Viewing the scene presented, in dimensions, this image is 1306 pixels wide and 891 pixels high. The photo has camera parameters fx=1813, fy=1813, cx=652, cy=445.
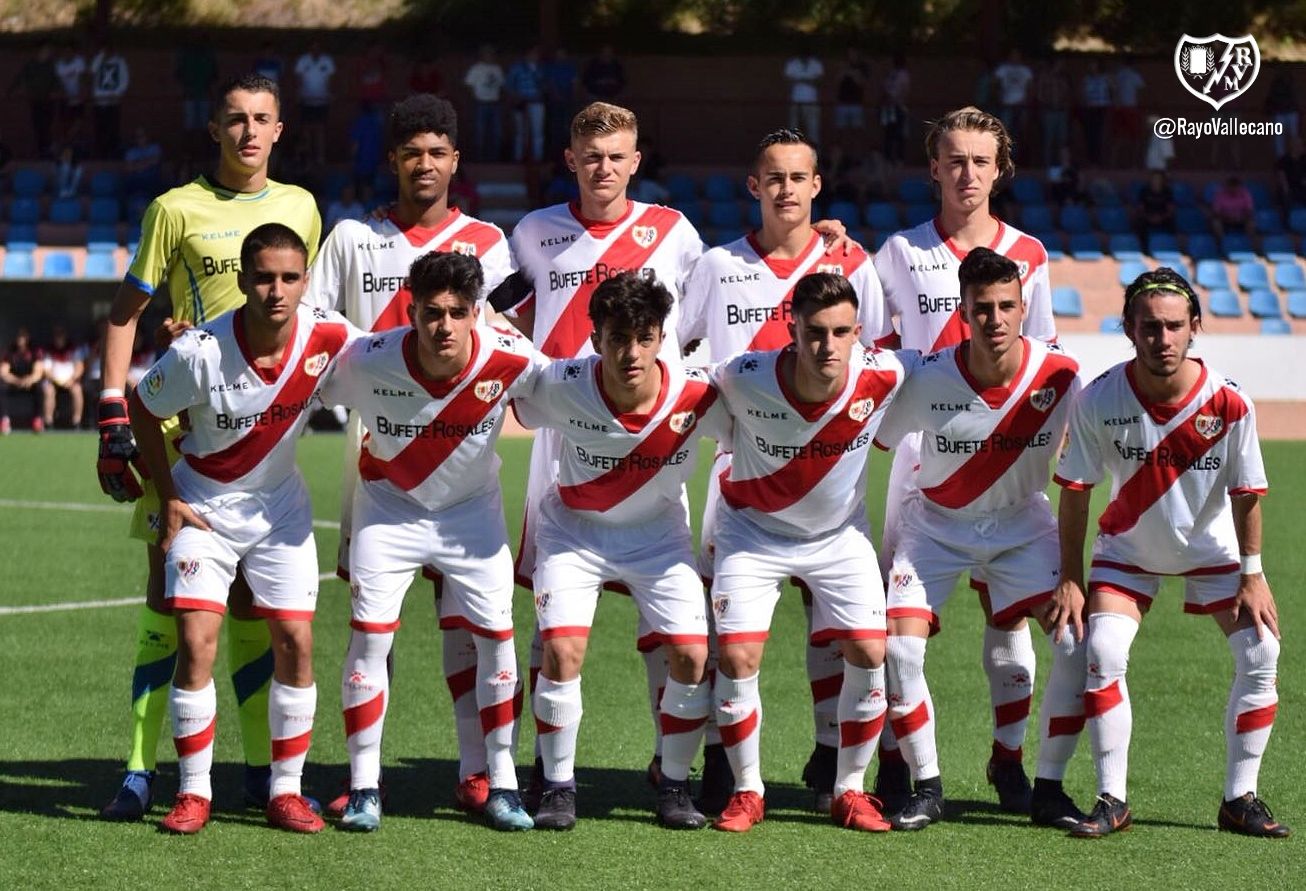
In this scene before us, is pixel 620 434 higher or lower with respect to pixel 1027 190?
lower

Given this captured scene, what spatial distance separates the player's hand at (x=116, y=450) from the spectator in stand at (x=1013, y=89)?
834 inches

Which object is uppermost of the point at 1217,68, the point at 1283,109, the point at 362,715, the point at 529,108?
the point at 1217,68

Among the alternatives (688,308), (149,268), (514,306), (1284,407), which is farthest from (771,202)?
(1284,407)

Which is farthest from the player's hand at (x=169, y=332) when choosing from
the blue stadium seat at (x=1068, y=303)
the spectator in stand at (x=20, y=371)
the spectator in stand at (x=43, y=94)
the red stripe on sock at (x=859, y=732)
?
the spectator in stand at (x=43, y=94)

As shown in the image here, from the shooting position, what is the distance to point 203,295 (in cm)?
630

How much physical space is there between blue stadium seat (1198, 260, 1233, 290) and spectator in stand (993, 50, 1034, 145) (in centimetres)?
324

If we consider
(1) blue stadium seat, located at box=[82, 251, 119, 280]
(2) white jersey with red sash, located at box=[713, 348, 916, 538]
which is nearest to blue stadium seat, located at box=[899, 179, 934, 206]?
(1) blue stadium seat, located at box=[82, 251, 119, 280]

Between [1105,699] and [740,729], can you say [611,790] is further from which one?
[1105,699]

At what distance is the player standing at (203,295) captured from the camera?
620cm

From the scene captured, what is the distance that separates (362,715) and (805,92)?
21.4 m

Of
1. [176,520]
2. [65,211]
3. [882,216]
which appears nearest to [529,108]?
[882,216]

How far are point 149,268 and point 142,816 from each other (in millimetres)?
1846

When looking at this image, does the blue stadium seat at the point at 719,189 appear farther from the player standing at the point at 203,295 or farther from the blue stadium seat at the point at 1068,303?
the player standing at the point at 203,295

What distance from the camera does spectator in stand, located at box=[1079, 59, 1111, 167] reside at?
25.9 m
